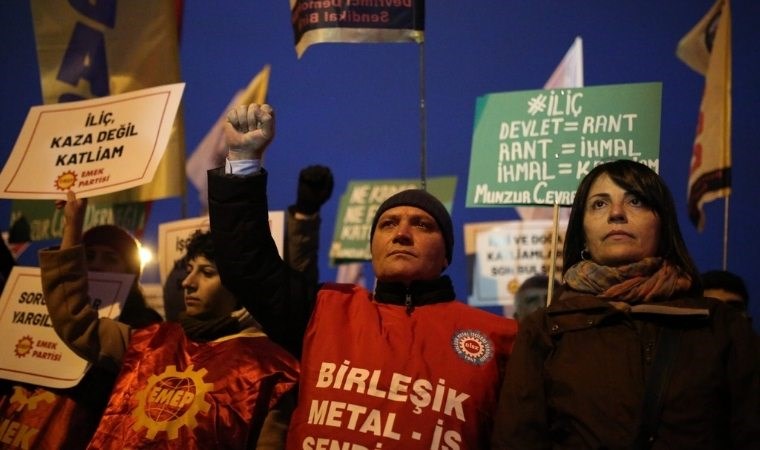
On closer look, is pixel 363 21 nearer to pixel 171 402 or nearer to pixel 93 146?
pixel 93 146

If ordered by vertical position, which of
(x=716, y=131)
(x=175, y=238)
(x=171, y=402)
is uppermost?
(x=716, y=131)

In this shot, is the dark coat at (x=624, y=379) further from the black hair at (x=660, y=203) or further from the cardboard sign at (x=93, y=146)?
the cardboard sign at (x=93, y=146)

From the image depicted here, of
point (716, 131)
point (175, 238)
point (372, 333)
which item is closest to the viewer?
point (372, 333)

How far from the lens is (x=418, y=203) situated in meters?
2.62

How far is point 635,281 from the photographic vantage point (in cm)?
215

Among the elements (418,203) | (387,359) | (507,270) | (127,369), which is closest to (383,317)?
(387,359)

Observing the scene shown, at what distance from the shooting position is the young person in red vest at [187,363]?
2477 mm

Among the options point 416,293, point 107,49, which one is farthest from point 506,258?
point 416,293

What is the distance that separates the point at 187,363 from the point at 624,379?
1404 mm

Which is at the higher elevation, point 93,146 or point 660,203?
point 93,146

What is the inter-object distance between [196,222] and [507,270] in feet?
10.1

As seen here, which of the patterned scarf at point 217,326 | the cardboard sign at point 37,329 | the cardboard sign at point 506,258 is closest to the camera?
the patterned scarf at point 217,326

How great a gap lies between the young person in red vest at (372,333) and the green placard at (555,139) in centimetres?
75

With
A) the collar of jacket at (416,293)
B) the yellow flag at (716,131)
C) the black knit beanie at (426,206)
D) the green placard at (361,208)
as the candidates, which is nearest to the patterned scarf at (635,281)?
the collar of jacket at (416,293)
